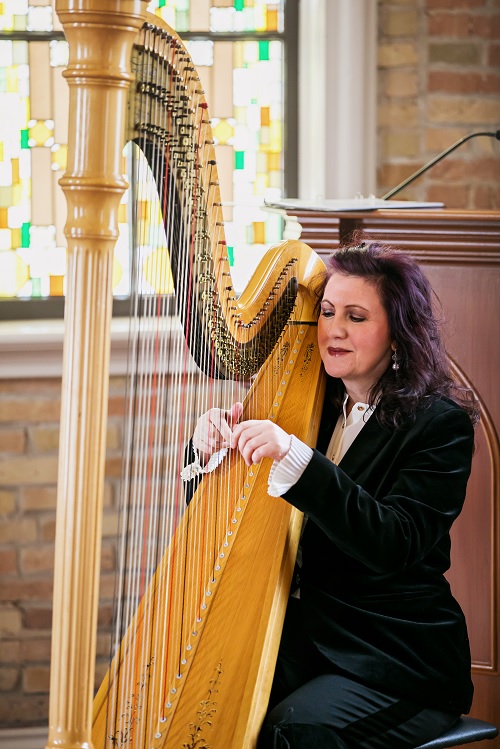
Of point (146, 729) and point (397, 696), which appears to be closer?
point (146, 729)

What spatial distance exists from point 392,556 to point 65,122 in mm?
1789

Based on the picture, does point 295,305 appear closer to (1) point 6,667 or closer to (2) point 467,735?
(2) point 467,735

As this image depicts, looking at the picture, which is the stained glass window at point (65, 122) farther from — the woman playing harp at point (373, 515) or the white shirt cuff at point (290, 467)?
the white shirt cuff at point (290, 467)

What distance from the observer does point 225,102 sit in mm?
2869

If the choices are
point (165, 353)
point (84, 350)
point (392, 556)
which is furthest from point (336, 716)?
point (84, 350)

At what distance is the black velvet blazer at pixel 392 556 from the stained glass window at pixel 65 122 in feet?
4.31

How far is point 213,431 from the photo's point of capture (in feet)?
5.83

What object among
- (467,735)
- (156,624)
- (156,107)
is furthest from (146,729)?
(156,107)

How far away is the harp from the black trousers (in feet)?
0.18

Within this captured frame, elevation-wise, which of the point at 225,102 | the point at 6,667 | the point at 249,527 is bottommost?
the point at 6,667

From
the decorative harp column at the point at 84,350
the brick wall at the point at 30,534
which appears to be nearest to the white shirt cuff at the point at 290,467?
the decorative harp column at the point at 84,350

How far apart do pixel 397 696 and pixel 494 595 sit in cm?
57

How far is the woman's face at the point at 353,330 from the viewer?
176 centimetres

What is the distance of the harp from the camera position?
966mm
